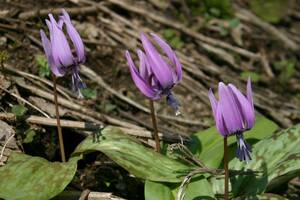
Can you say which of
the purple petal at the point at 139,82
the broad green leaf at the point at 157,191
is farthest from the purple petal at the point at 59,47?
the broad green leaf at the point at 157,191

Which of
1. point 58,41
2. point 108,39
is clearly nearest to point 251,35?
point 108,39

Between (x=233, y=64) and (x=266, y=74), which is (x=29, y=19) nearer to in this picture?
(x=233, y=64)

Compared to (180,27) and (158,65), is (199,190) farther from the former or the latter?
(180,27)

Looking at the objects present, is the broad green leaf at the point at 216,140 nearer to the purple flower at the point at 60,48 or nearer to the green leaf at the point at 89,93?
the green leaf at the point at 89,93

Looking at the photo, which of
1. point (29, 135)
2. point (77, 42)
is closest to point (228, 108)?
point (77, 42)

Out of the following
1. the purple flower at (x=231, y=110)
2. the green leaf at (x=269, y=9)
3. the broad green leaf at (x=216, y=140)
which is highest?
the purple flower at (x=231, y=110)
